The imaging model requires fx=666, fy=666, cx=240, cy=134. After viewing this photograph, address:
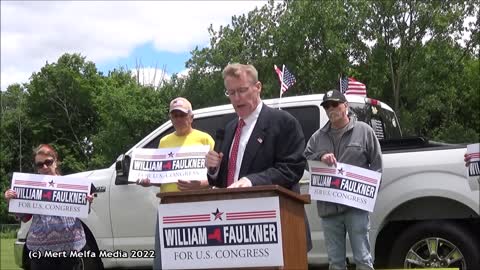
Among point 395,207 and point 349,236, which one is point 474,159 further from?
point 349,236

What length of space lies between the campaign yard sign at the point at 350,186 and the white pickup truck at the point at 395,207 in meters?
0.88

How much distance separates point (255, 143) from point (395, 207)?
9.27ft

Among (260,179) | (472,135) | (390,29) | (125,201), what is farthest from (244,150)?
(472,135)

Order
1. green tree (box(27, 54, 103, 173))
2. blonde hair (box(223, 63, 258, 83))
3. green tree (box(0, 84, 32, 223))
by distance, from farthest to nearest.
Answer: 1. green tree (box(27, 54, 103, 173))
2. green tree (box(0, 84, 32, 223))
3. blonde hair (box(223, 63, 258, 83))

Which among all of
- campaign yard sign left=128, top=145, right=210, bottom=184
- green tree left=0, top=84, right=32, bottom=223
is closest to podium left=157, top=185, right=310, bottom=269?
campaign yard sign left=128, top=145, right=210, bottom=184

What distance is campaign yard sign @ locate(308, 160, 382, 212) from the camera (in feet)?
17.6

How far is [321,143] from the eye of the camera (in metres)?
5.69

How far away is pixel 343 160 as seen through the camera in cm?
553

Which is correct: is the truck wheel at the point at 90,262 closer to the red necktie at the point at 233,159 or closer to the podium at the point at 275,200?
the red necktie at the point at 233,159

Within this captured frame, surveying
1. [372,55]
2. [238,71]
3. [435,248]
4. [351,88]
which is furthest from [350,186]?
[372,55]

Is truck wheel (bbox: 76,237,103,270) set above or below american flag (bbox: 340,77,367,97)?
below

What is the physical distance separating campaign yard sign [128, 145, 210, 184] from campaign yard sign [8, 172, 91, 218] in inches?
20.3

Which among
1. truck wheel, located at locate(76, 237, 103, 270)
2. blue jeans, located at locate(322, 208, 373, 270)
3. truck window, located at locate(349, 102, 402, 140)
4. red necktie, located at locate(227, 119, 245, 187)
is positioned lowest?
truck wheel, located at locate(76, 237, 103, 270)

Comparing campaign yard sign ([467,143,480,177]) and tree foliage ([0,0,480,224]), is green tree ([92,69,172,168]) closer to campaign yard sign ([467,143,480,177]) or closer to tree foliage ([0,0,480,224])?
tree foliage ([0,0,480,224])
